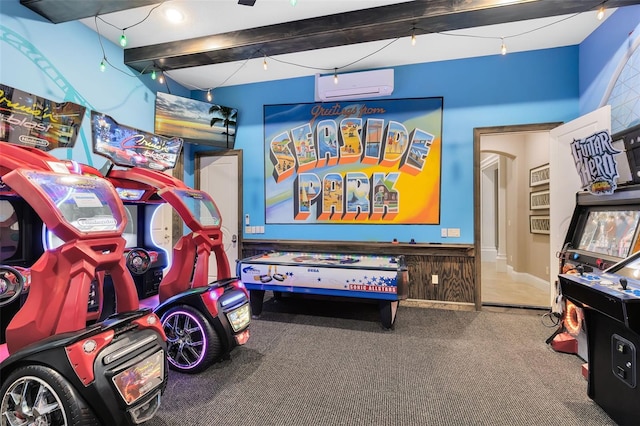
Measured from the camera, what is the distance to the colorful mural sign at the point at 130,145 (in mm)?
2623

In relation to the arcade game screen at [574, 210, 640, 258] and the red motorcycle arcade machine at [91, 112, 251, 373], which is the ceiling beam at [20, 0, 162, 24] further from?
the arcade game screen at [574, 210, 640, 258]

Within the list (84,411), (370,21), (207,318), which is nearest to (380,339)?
(207,318)

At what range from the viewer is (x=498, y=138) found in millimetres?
5691

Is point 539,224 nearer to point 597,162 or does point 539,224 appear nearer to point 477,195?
point 477,195

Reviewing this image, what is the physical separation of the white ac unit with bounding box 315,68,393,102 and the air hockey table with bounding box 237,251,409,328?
7.52 feet

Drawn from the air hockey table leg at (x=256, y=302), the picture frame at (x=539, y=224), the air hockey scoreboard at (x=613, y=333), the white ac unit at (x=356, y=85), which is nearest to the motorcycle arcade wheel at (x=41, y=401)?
the air hockey table leg at (x=256, y=302)

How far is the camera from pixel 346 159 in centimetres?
448

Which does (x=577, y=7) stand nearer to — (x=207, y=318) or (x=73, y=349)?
(x=207, y=318)

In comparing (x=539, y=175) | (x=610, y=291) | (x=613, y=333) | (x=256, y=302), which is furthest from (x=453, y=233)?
(x=256, y=302)

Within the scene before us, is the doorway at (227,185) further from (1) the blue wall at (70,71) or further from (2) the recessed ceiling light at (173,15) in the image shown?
(2) the recessed ceiling light at (173,15)

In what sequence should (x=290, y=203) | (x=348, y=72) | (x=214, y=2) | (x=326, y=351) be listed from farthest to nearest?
(x=290, y=203) < (x=348, y=72) < (x=214, y=2) < (x=326, y=351)

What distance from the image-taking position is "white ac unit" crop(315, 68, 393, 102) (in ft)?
13.6

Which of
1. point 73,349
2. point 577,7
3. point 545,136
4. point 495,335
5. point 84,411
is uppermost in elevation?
point 577,7

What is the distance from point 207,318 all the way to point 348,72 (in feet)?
12.1
